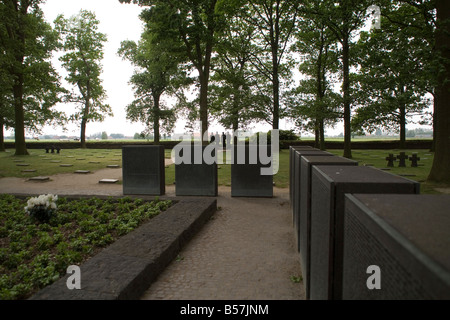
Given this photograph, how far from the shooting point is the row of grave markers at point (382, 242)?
1007 mm

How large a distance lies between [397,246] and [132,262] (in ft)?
10.9

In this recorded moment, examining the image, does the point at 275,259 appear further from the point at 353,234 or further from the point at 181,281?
the point at 353,234

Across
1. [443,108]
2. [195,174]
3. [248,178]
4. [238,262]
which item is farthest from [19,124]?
[443,108]

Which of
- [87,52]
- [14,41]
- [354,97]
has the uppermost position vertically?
[87,52]

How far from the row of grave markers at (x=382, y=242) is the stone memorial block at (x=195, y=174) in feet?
23.3

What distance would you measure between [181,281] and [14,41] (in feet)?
80.2

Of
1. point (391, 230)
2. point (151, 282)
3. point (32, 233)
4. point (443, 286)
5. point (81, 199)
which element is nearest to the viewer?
point (443, 286)

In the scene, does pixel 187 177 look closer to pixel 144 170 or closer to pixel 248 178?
pixel 144 170

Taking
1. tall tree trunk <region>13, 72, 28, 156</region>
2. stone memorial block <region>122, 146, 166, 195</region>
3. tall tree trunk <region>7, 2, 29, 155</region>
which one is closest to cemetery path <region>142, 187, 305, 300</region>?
stone memorial block <region>122, 146, 166, 195</region>

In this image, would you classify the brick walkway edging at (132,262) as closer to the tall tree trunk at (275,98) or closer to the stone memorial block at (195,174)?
the stone memorial block at (195,174)

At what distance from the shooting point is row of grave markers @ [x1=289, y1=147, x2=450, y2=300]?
3.30 feet

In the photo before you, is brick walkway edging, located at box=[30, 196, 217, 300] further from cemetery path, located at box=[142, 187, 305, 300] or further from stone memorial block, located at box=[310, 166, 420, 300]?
stone memorial block, located at box=[310, 166, 420, 300]
